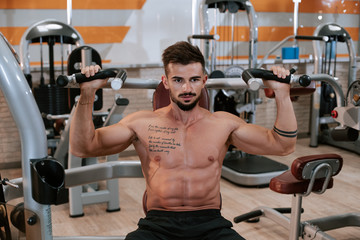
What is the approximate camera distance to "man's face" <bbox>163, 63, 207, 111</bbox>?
170cm

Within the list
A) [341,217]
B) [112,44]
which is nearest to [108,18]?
[112,44]

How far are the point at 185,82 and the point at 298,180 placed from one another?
0.78 m

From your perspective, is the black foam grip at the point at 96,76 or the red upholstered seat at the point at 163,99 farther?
the red upholstered seat at the point at 163,99

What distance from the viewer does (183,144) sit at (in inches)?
69.2

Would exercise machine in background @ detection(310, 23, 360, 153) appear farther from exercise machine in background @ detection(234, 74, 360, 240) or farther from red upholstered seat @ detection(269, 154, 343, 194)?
red upholstered seat @ detection(269, 154, 343, 194)

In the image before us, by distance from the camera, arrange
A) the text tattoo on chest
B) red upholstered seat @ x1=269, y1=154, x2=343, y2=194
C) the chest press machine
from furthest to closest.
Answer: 1. red upholstered seat @ x1=269, y1=154, x2=343, y2=194
2. the text tattoo on chest
3. the chest press machine

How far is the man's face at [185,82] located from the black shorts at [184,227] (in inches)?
17.2

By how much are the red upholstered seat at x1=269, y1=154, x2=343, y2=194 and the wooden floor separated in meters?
0.66

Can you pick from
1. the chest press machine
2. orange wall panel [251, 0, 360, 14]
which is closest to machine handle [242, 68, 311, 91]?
the chest press machine

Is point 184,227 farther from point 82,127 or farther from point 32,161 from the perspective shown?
point 32,161

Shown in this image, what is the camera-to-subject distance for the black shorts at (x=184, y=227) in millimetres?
1602

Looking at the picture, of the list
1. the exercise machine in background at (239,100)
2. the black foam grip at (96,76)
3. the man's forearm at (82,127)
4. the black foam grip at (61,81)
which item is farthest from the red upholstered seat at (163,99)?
the exercise machine in background at (239,100)

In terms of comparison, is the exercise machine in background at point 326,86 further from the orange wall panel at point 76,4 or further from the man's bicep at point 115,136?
the man's bicep at point 115,136

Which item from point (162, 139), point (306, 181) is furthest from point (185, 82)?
point (306, 181)
